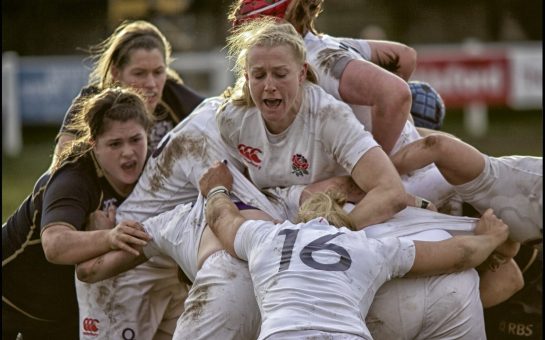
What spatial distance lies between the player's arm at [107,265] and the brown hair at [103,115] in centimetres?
61

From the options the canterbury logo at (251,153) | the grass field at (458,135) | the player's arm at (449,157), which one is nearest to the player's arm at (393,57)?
the player's arm at (449,157)

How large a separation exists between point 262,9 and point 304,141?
82 cm

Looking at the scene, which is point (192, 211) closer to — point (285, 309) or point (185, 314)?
point (185, 314)

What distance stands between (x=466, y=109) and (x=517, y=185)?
13.6 m

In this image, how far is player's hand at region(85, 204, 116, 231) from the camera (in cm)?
559

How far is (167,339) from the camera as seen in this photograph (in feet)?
19.2

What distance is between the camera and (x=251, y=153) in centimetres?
526

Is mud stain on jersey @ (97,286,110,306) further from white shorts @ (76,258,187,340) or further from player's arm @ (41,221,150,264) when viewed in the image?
player's arm @ (41,221,150,264)

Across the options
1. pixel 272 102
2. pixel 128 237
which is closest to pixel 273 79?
pixel 272 102

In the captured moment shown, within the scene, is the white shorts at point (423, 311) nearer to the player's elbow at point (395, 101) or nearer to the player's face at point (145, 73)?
the player's elbow at point (395, 101)

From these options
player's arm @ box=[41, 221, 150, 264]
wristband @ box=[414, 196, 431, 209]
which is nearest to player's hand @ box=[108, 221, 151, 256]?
player's arm @ box=[41, 221, 150, 264]

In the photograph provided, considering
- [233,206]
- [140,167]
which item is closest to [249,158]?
[233,206]

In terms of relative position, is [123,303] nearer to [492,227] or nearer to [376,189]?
[376,189]

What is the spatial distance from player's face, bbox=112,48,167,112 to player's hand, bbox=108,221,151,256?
139cm
